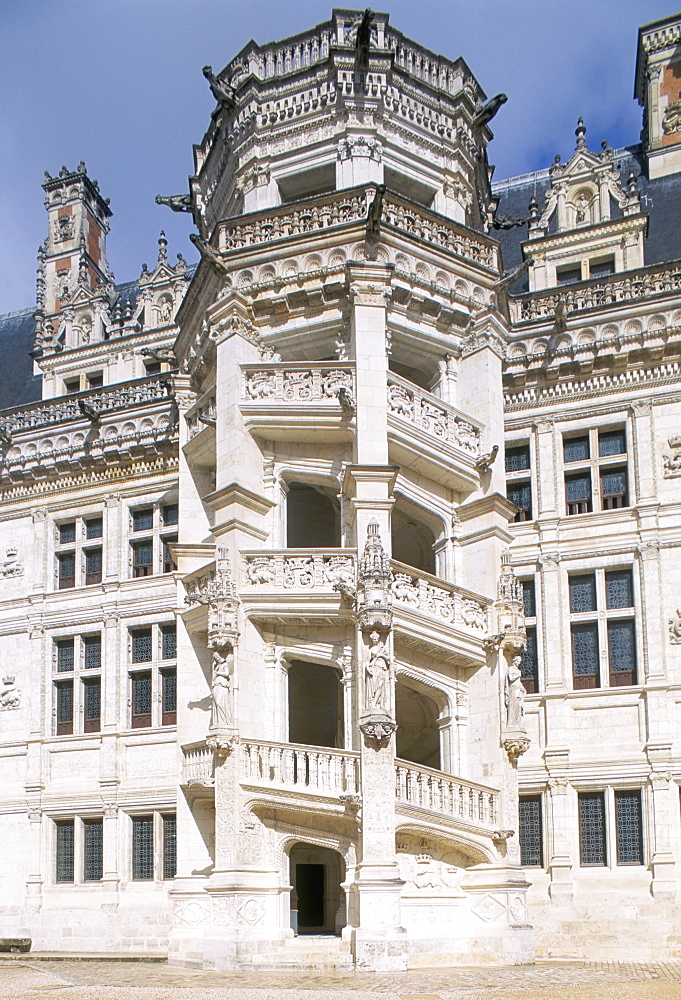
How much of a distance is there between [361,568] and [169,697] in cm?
818

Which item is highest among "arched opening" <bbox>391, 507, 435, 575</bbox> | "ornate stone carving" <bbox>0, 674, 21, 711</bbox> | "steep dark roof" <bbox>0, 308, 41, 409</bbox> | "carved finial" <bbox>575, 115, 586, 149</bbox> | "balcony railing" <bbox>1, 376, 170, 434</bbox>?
"carved finial" <bbox>575, 115, 586, 149</bbox>

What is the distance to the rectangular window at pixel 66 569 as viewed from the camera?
2641cm

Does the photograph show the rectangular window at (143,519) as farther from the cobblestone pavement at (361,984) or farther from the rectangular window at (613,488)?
the cobblestone pavement at (361,984)

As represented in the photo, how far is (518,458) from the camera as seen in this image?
23969 mm

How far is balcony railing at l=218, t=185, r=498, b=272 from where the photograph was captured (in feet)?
68.0

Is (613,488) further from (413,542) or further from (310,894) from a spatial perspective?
(310,894)

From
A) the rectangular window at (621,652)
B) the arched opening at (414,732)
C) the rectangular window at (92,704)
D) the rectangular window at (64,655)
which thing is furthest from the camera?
the rectangular window at (64,655)

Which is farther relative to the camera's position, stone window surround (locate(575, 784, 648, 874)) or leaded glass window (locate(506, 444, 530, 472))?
leaded glass window (locate(506, 444, 530, 472))

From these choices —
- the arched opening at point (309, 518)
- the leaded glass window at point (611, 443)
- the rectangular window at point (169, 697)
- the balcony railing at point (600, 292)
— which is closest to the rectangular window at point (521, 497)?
the leaded glass window at point (611, 443)

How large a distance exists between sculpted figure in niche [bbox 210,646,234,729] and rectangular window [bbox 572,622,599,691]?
7308 mm

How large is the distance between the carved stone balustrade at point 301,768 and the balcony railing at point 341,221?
8891 millimetres

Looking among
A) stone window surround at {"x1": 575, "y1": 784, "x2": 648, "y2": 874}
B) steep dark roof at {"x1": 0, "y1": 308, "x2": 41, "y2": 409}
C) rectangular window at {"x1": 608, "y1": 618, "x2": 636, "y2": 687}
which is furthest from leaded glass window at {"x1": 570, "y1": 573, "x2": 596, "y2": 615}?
steep dark roof at {"x1": 0, "y1": 308, "x2": 41, "y2": 409}

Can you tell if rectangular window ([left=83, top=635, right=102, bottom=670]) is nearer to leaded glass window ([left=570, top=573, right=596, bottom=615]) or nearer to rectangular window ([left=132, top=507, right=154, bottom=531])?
rectangular window ([left=132, top=507, right=154, bottom=531])

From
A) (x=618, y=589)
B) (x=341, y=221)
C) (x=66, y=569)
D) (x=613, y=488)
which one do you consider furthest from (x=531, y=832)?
(x=66, y=569)
